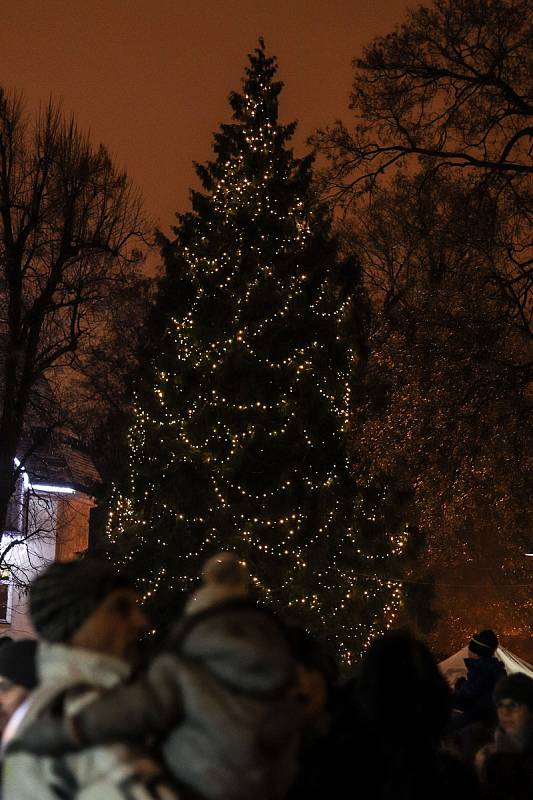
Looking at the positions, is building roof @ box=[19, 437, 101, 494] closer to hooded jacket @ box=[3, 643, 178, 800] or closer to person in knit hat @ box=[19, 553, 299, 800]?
hooded jacket @ box=[3, 643, 178, 800]

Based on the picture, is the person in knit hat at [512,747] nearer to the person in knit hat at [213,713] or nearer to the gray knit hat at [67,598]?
the person in knit hat at [213,713]

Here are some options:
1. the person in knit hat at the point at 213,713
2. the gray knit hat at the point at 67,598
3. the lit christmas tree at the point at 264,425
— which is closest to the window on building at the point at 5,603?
the lit christmas tree at the point at 264,425

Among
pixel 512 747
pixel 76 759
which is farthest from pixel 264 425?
pixel 76 759

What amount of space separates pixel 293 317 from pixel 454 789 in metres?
15.0

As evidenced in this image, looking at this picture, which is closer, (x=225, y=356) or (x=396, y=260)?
(x=225, y=356)

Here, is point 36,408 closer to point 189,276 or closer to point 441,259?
point 189,276

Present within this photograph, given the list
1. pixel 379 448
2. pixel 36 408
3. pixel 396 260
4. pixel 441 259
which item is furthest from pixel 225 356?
pixel 396 260

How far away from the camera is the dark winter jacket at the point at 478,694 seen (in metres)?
7.43

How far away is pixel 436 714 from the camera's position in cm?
420

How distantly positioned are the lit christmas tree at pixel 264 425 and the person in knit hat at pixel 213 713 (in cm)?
1442

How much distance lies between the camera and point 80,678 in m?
3.00

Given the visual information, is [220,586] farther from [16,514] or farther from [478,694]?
[16,514]

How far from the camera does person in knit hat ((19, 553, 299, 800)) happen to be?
2730 millimetres

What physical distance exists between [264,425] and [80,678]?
50.4 feet
